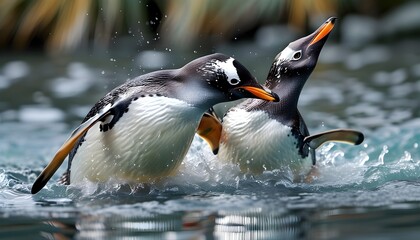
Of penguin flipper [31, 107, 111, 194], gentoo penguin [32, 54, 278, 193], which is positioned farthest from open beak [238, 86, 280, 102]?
penguin flipper [31, 107, 111, 194]

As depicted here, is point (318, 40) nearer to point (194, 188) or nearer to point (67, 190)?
point (194, 188)

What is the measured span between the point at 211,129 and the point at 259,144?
0.23 metres

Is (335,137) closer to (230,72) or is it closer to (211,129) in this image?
(211,129)

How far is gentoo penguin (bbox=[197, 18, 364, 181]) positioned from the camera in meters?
3.74

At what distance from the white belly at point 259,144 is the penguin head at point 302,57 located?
0.68 feet

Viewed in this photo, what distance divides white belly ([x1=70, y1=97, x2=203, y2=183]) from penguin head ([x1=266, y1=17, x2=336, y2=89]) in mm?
500

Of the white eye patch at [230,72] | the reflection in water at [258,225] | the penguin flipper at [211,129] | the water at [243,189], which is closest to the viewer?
the reflection in water at [258,225]

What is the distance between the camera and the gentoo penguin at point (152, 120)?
3.47 metres

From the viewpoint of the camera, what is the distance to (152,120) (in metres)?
3.46

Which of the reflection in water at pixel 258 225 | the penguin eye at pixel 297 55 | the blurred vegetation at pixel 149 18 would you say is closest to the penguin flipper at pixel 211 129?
the penguin eye at pixel 297 55

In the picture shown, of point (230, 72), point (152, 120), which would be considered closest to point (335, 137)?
point (230, 72)

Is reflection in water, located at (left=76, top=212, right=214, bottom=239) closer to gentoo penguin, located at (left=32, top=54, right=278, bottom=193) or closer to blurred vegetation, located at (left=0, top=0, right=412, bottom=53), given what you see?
gentoo penguin, located at (left=32, top=54, right=278, bottom=193)

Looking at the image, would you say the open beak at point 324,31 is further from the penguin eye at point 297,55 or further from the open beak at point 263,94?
the open beak at point 263,94

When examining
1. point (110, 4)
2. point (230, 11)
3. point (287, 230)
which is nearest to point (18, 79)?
point (110, 4)
